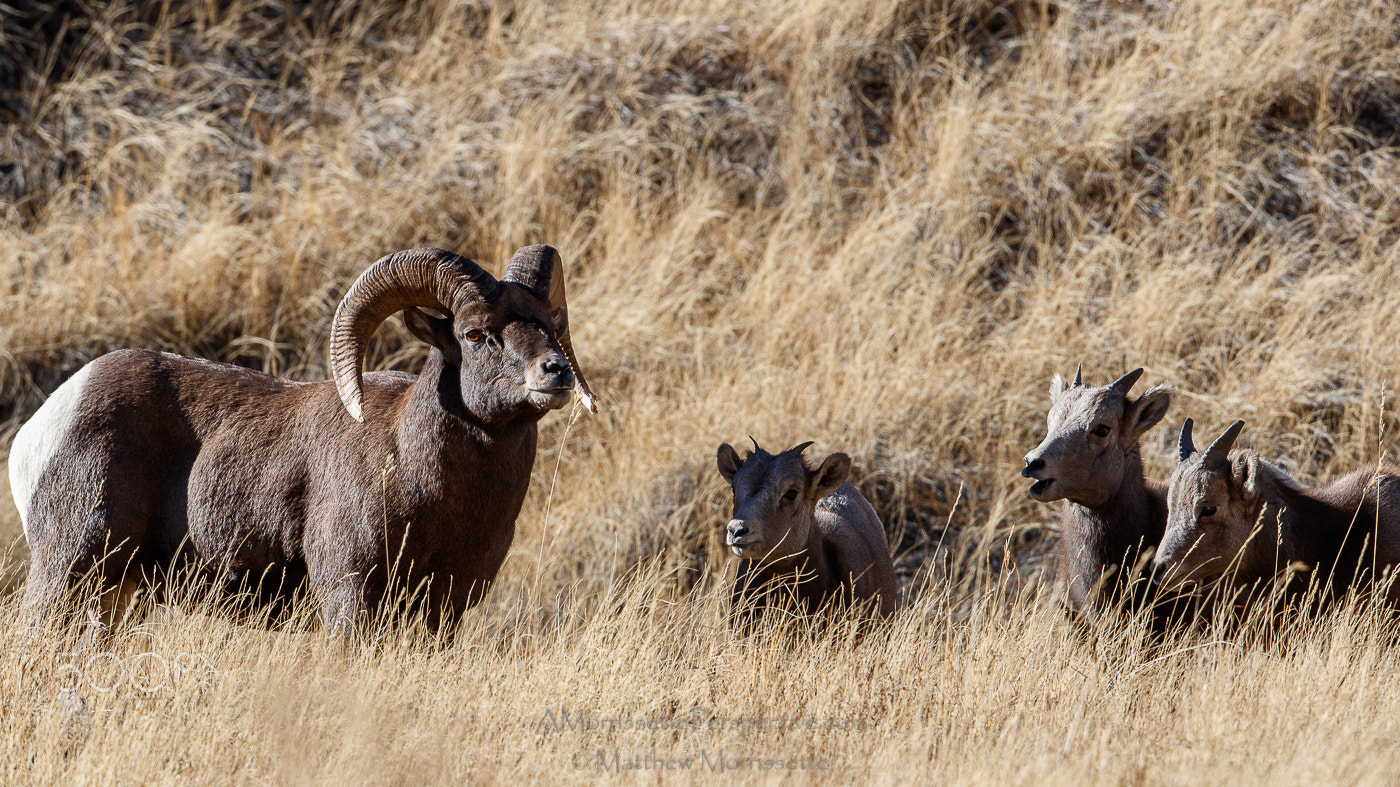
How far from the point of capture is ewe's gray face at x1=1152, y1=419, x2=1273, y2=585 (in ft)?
19.7

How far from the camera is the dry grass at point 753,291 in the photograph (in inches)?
213

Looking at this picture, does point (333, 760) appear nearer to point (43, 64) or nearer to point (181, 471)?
point (181, 471)

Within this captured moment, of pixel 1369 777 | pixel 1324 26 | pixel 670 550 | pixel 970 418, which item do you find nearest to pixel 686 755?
pixel 1369 777

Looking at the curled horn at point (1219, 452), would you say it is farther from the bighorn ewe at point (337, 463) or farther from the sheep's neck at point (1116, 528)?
the bighorn ewe at point (337, 463)

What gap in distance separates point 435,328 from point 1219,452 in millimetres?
3505

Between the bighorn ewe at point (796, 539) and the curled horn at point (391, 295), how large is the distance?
1560 mm

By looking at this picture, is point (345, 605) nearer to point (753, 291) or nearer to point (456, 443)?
point (456, 443)

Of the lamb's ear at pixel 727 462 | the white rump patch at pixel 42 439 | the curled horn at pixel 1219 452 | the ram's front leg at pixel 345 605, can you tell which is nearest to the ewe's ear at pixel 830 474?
the lamb's ear at pixel 727 462

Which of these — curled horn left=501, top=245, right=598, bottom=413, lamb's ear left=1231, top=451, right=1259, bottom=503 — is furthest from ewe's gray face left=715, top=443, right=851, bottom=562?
lamb's ear left=1231, top=451, right=1259, bottom=503

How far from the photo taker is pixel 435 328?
6016 millimetres

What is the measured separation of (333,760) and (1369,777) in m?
3.52

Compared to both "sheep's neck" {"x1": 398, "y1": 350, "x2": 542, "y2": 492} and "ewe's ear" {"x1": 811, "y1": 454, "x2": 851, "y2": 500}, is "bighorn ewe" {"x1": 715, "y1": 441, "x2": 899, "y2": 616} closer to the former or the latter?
"ewe's ear" {"x1": 811, "y1": 454, "x2": 851, "y2": 500}

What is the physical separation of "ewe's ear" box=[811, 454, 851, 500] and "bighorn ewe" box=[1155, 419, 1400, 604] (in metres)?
1.49

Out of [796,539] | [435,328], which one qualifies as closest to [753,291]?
[796,539]
